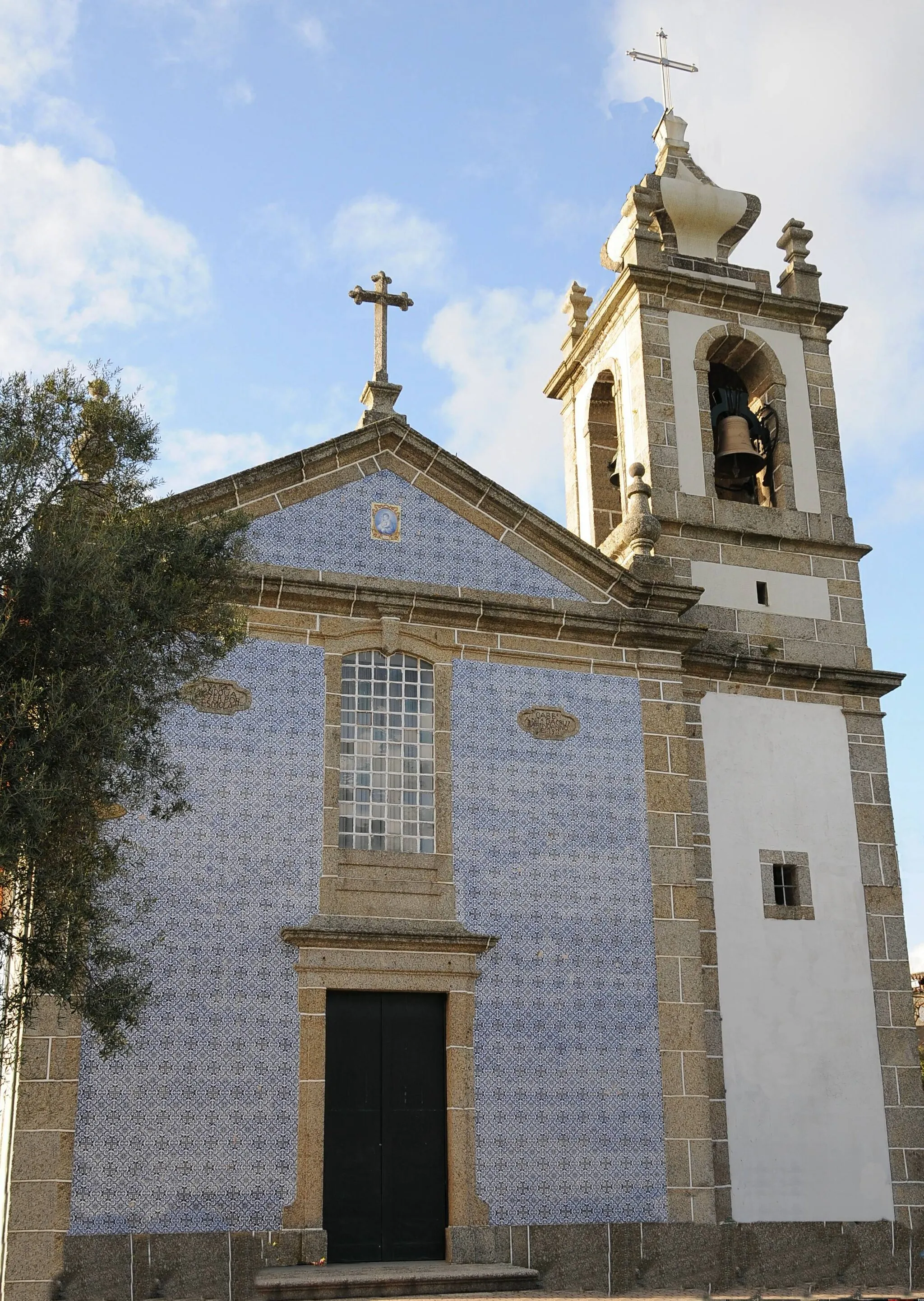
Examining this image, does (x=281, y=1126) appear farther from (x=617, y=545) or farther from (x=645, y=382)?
(x=645, y=382)

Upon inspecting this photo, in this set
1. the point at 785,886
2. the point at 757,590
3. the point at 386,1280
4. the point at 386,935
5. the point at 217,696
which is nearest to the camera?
the point at 386,1280

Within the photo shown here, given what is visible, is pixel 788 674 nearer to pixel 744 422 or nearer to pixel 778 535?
pixel 778 535


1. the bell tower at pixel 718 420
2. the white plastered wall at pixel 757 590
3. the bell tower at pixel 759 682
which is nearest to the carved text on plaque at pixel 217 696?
the bell tower at pixel 759 682

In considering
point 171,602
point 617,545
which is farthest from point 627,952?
point 171,602

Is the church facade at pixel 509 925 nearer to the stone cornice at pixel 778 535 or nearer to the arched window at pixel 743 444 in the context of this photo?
the stone cornice at pixel 778 535

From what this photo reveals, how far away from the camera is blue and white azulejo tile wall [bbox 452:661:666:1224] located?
11.6 metres

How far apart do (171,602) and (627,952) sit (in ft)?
17.7

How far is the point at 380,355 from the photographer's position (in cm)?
1423

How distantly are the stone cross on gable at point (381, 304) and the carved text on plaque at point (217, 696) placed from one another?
3897mm

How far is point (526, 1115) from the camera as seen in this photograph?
38.1 feet

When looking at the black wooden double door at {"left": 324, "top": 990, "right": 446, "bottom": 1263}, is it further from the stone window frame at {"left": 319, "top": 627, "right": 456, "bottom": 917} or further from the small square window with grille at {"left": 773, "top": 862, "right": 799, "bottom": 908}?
the small square window with grille at {"left": 773, "top": 862, "right": 799, "bottom": 908}

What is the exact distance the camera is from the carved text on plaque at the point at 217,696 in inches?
472

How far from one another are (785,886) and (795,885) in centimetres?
10

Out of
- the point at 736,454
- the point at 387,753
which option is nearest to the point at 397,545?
the point at 387,753
